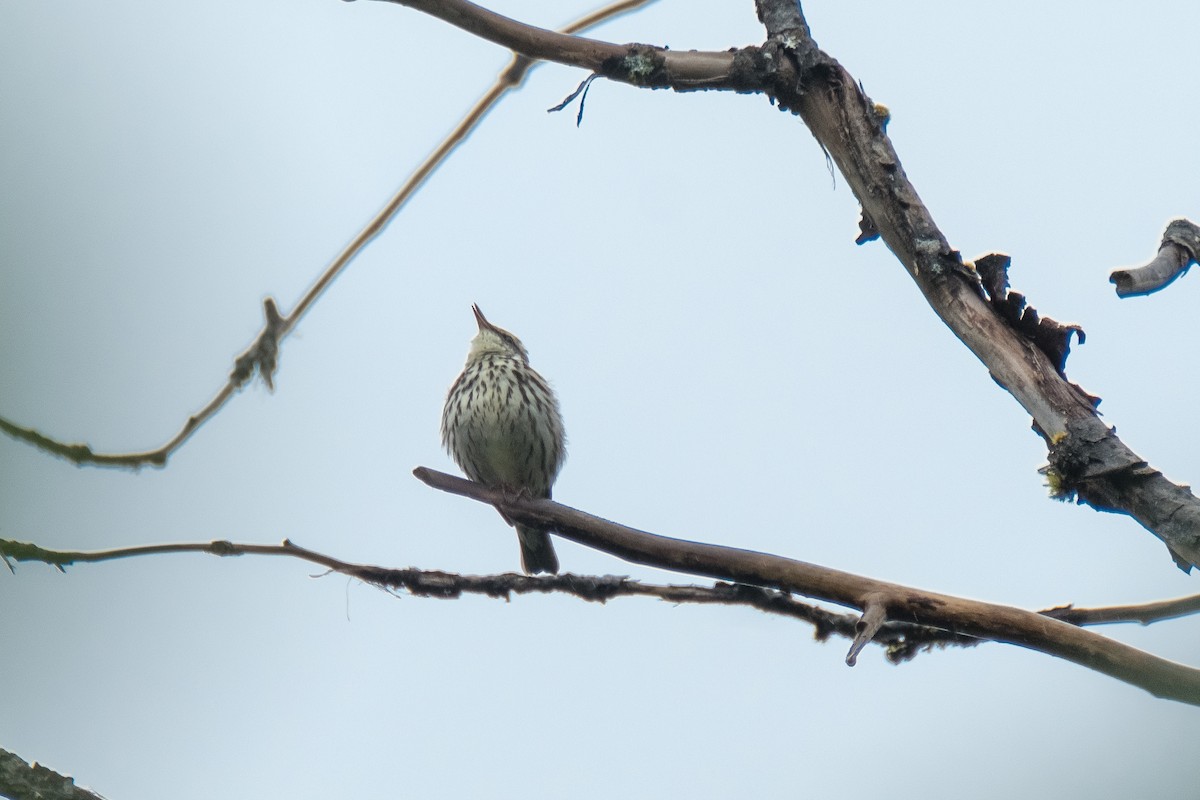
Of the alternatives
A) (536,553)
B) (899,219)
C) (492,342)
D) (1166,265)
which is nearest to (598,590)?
(899,219)

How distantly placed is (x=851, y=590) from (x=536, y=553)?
4780 mm

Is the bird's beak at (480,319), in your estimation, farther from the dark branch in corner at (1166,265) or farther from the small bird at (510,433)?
the dark branch in corner at (1166,265)

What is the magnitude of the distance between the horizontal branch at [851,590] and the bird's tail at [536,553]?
423 centimetres

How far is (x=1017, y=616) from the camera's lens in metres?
2.71

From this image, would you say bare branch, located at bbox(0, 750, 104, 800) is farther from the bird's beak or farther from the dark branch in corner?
the bird's beak

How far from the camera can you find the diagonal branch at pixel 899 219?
257cm

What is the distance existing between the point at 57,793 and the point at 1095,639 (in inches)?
86.3

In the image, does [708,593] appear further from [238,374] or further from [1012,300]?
[238,374]

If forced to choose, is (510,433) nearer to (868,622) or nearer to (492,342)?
(492,342)

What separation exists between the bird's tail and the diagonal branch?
4.40 metres

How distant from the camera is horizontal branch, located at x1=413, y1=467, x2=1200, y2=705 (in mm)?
2627

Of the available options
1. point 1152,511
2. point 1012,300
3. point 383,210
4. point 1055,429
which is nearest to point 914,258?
point 1012,300

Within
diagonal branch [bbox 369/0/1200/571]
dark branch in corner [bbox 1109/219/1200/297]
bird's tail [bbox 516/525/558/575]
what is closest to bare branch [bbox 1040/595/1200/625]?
diagonal branch [bbox 369/0/1200/571]

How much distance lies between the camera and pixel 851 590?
9.13 ft
